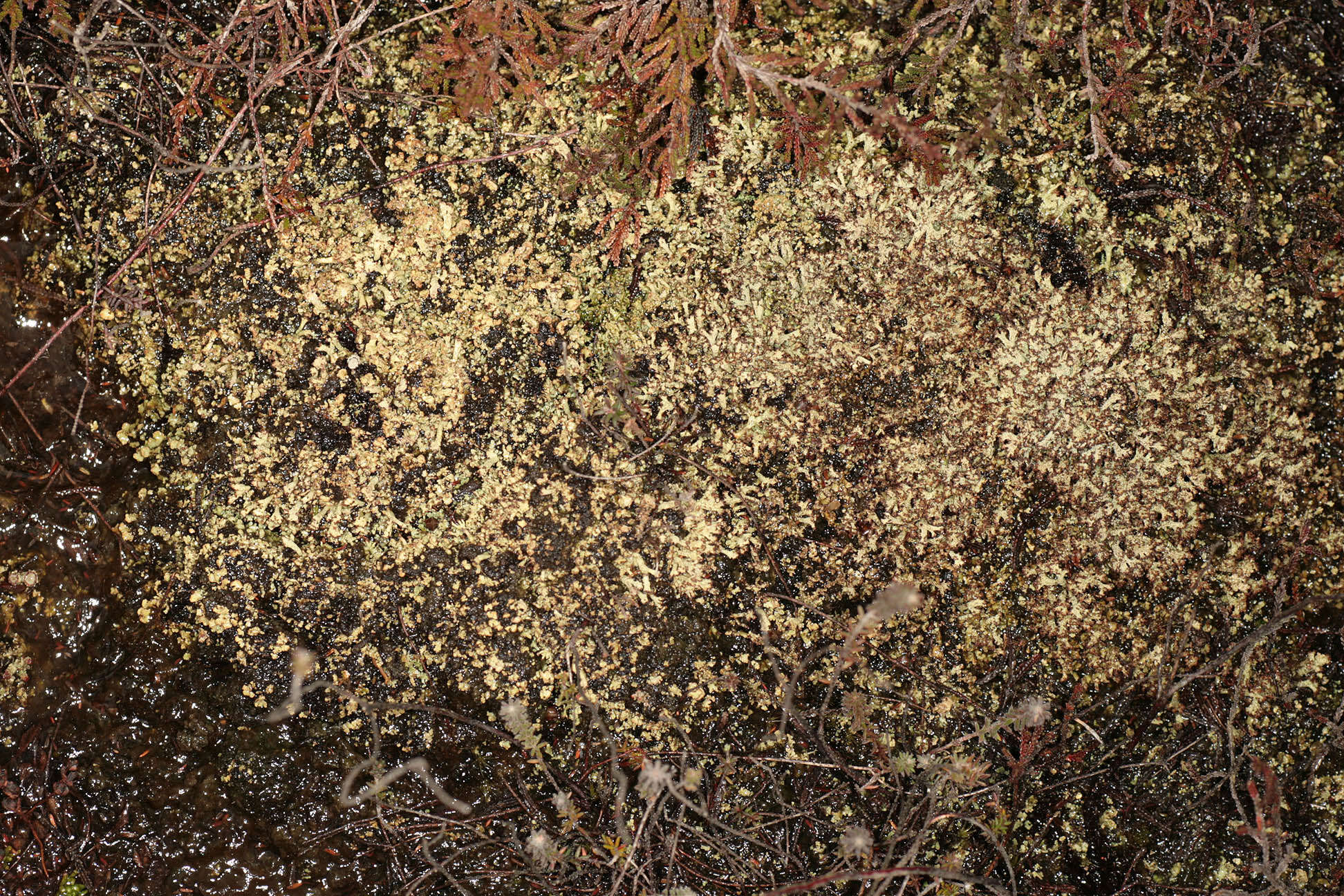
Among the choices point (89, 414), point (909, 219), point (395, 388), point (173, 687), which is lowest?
point (173, 687)

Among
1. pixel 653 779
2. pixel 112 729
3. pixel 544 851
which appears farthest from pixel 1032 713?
pixel 112 729

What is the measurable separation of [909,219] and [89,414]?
95.6 inches

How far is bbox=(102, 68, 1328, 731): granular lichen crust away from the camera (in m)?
2.24

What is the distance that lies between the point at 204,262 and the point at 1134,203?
2.69m

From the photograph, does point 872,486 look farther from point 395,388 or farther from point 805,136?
point 395,388

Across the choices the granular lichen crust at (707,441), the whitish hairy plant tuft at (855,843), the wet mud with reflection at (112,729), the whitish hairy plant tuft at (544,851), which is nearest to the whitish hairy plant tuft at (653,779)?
the granular lichen crust at (707,441)

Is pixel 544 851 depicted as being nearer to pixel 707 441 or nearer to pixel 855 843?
pixel 855 843

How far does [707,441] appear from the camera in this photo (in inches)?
88.9

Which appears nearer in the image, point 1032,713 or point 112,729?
point 1032,713

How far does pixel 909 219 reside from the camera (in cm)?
226

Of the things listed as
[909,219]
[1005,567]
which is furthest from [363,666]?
[909,219]

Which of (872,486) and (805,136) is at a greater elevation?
(805,136)

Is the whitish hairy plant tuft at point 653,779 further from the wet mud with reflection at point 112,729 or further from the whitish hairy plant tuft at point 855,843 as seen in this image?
the wet mud with reflection at point 112,729

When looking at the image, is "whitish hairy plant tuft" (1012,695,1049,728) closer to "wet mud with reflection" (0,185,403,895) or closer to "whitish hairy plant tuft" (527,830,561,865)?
"whitish hairy plant tuft" (527,830,561,865)
